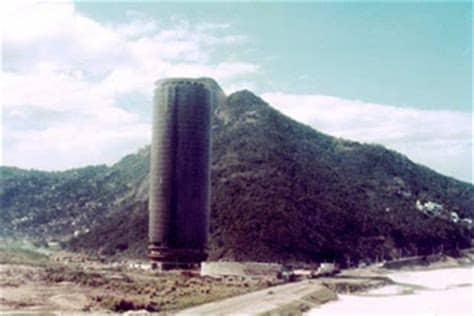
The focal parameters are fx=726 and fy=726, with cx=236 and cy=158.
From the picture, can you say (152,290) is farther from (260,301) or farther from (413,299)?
(413,299)

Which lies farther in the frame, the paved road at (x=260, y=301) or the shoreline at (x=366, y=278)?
the shoreline at (x=366, y=278)

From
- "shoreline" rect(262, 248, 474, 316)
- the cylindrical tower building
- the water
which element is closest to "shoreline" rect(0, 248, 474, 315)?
"shoreline" rect(262, 248, 474, 316)

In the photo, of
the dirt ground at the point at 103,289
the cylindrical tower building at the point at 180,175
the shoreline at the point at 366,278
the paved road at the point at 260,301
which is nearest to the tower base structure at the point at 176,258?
the cylindrical tower building at the point at 180,175

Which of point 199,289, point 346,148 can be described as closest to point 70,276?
point 199,289

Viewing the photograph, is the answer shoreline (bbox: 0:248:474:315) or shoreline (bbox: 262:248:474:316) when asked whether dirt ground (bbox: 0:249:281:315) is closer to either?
shoreline (bbox: 0:248:474:315)

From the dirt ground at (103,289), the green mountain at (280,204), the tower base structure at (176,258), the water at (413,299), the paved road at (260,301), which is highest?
the green mountain at (280,204)

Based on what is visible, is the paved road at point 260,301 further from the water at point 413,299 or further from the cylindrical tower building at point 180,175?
the cylindrical tower building at point 180,175
